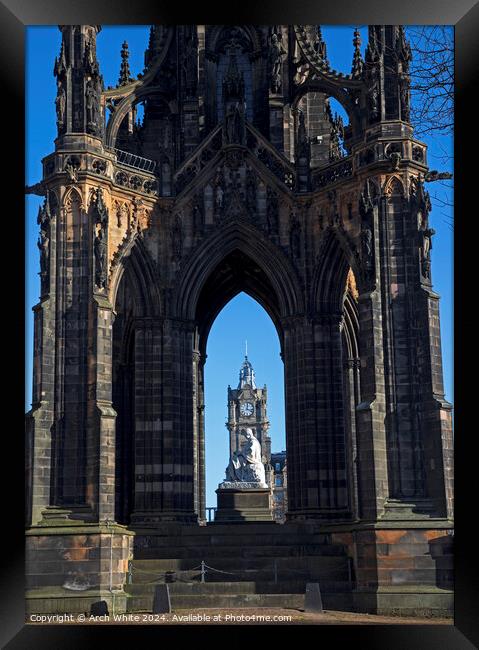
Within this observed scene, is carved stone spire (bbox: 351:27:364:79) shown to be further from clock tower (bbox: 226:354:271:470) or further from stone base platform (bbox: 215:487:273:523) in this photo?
clock tower (bbox: 226:354:271:470)

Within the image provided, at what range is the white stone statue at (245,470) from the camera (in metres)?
37.9

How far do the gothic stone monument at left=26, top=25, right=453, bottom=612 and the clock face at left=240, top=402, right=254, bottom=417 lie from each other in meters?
36.7

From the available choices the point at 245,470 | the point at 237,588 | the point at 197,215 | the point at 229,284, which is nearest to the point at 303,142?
the point at 197,215

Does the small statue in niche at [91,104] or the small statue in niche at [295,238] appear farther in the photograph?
the small statue in niche at [295,238]

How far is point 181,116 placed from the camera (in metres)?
37.2

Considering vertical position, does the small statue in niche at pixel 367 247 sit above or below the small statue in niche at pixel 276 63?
below

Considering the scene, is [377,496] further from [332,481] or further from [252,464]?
[252,464]

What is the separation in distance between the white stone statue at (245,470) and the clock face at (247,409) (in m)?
37.3

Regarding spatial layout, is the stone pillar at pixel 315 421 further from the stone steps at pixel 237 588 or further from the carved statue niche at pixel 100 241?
the carved statue niche at pixel 100 241

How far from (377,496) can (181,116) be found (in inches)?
575

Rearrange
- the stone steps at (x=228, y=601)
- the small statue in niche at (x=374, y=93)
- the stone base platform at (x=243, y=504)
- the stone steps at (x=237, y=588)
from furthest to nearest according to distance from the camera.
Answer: the stone base platform at (x=243, y=504) < the small statue in niche at (x=374, y=93) < the stone steps at (x=237, y=588) < the stone steps at (x=228, y=601)

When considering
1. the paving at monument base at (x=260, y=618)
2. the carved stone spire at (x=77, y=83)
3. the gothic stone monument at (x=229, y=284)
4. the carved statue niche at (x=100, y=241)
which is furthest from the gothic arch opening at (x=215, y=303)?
the paving at monument base at (x=260, y=618)

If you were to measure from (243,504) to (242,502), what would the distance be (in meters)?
0.07
